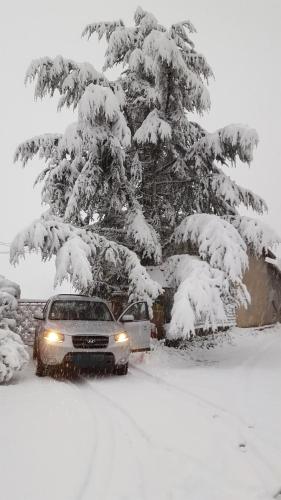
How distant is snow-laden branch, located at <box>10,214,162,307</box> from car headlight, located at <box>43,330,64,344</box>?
114cm

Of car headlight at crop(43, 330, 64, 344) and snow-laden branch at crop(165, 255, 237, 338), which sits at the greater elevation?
snow-laden branch at crop(165, 255, 237, 338)

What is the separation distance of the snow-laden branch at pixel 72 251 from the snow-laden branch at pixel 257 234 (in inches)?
109

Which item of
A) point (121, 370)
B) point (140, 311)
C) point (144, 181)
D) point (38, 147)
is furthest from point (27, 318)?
point (121, 370)

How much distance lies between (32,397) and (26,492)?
330 cm

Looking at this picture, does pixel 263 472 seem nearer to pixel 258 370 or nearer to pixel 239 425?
pixel 239 425

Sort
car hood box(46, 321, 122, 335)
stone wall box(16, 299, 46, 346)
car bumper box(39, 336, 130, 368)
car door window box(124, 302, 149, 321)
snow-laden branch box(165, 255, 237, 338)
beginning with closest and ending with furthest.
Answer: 1. car bumper box(39, 336, 130, 368)
2. car hood box(46, 321, 122, 335)
3. snow-laden branch box(165, 255, 237, 338)
4. car door window box(124, 302, 149, 321)
5. stone wall box(16, 299, 46, 346)

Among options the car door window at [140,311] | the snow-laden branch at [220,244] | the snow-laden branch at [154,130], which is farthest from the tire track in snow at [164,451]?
the snow-laden branch at [154,130]

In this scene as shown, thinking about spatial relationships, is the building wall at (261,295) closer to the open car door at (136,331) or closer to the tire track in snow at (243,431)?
the open car door at (136,331)

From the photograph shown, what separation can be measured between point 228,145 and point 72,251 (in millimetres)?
5634

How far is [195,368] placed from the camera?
A: 9758 millimetres

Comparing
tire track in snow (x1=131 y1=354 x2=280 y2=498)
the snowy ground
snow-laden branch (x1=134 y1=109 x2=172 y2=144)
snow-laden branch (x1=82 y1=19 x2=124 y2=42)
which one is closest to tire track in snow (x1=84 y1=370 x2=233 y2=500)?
the snowy ground

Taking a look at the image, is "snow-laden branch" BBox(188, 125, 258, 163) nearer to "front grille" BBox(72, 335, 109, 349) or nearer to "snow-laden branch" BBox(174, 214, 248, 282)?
"snow-laden branch" BBox(174, 214, 248, 282)

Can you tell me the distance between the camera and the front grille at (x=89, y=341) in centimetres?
805

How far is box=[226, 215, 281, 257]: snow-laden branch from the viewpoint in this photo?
11.1 metres
